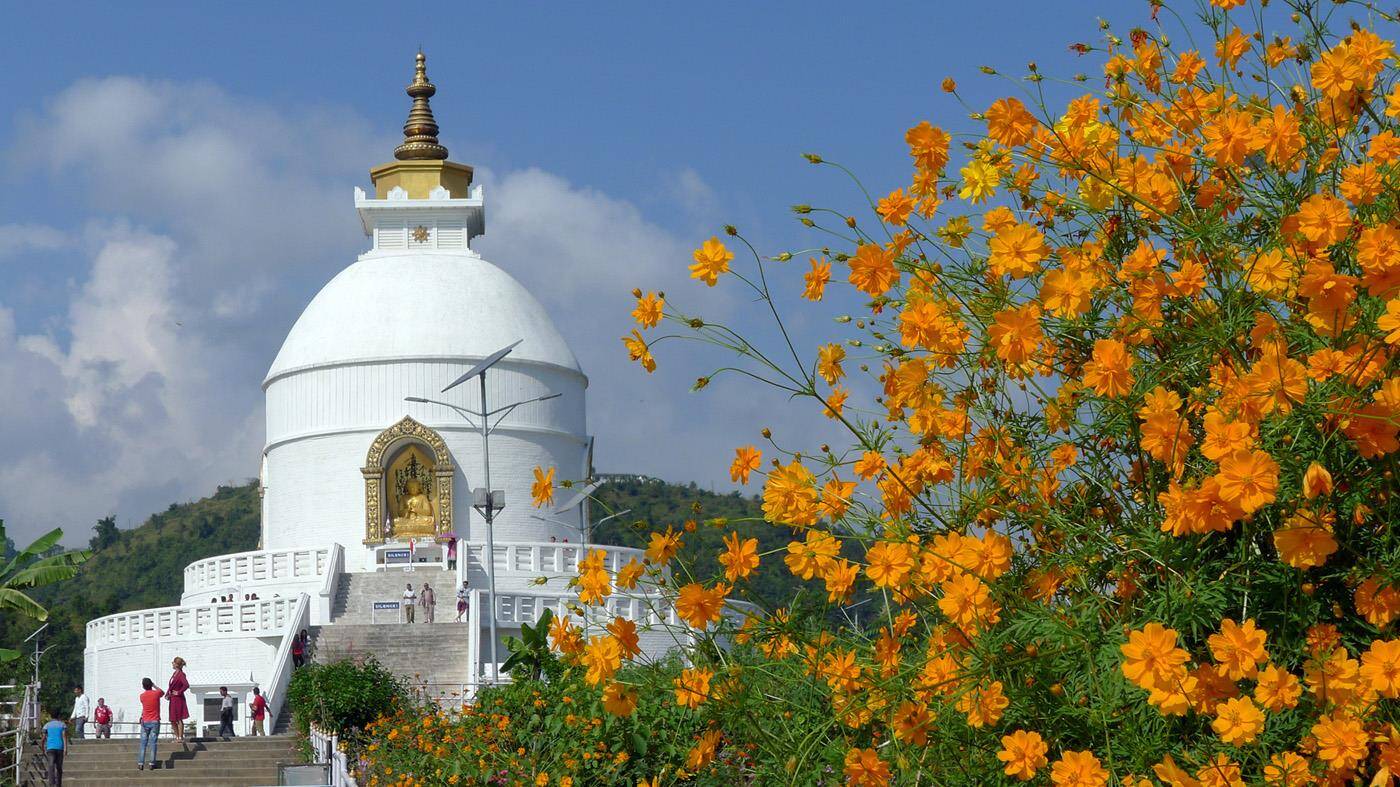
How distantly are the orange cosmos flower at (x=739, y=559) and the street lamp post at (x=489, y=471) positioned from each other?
1949cm

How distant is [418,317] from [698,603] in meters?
35.3

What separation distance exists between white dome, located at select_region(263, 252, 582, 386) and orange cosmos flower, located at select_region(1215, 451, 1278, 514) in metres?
35.9

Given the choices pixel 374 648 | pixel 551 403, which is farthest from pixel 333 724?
→ pixel 551 403

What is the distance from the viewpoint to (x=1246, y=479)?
12.9 feet

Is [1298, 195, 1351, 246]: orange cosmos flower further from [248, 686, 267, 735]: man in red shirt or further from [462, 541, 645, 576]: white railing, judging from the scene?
[462, 541, 645, 576]: white railing

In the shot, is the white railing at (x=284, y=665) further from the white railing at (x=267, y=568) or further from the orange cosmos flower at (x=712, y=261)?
the orange cosmos flower at (x=712, y=261)

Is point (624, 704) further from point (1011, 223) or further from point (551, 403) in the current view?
point (551, 403)

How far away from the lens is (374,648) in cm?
2939

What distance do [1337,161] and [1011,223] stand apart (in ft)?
2.97

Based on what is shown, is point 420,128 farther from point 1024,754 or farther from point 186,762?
point 1024,754

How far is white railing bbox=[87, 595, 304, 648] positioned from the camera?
31312mm

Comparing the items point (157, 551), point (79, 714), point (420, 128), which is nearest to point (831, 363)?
point (79, 714)

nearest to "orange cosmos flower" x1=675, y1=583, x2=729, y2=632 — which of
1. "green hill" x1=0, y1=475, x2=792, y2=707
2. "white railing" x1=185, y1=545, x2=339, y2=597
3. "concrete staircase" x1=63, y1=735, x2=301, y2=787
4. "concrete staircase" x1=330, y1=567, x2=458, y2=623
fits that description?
"concrete staircase" x1=63, y1=735, x2=301, y2=787

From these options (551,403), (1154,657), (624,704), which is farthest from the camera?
(551,403)
